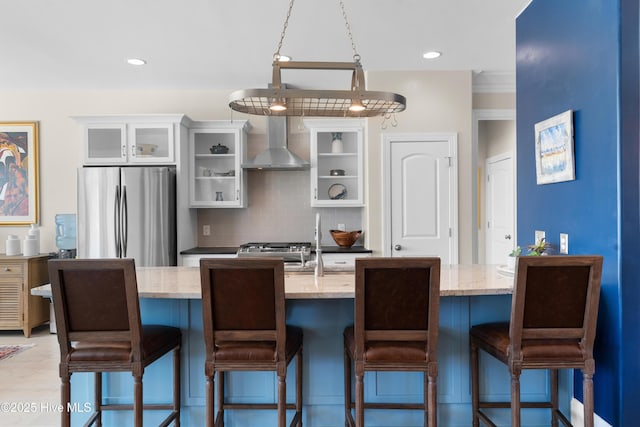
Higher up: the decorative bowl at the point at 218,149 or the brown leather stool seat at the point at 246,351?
the decorative bowl at the point at 218,149

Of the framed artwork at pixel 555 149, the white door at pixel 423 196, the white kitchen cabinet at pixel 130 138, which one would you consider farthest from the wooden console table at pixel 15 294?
the framed artwork at pixel 555 149

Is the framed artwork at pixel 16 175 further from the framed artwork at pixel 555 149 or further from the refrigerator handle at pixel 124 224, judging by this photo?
the framed artwork at pixel 555 149

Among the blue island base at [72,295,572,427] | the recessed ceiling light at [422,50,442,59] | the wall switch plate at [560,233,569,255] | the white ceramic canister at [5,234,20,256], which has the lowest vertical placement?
the blue island base at [72,295,572,427]

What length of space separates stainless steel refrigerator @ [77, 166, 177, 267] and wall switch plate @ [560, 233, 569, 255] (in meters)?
3.49

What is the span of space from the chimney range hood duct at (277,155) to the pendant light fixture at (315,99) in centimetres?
180

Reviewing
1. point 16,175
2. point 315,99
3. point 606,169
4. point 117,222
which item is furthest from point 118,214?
point 606,169

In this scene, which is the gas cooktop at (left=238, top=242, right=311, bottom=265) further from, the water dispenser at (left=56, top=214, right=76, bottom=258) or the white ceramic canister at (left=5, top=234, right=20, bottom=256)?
the white ceramic canister at (left=5, top=234, right=20, bottom=256)

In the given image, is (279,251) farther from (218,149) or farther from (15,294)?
(15,294)

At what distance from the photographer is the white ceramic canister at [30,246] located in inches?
179

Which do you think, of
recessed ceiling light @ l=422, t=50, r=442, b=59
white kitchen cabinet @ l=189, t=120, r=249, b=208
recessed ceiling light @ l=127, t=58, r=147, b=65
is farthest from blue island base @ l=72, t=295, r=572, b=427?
recessed ceiling light @ l=127, t=58, r=147, b=65

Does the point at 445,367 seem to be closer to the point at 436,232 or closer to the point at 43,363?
the point at 436,232

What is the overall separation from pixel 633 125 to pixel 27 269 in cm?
521

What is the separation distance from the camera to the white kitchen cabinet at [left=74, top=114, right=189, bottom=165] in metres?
4.41

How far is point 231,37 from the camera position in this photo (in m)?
3.42
